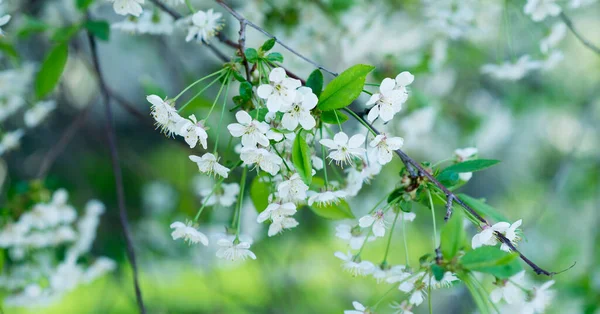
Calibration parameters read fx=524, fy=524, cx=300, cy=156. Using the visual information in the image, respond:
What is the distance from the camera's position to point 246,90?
90cm

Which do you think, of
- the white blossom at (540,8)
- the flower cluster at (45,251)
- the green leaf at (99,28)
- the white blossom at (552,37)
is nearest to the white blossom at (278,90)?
the green leaf at (99,28)

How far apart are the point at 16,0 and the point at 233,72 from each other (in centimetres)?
178

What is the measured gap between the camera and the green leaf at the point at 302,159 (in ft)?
2.79

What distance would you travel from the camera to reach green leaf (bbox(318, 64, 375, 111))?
0.84 meters

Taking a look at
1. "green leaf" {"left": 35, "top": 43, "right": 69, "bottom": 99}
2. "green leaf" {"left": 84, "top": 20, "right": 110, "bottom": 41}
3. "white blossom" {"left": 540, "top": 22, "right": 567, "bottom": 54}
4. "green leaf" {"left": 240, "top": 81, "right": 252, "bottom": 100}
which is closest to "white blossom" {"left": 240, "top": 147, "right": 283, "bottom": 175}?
"green leaf" {"left": 240, "top": 81, "right": 252, "bottom": 100}

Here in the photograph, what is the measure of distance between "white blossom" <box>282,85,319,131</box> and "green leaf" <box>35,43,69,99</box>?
88 centimetres

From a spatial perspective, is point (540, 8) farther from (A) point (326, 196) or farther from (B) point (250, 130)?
(B) point (250, 130)

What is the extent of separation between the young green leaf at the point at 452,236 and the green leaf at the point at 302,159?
0.75 ft

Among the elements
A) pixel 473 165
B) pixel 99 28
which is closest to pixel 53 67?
pixel 99 28

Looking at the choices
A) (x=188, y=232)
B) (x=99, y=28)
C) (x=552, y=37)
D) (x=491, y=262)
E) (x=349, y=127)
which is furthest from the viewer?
(x=349, y=127)

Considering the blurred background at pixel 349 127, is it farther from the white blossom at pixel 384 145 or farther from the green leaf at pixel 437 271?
the green leaf at pixel 437 271

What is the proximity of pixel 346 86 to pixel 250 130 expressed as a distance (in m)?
0.17

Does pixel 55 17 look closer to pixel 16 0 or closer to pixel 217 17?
pixel 16 0

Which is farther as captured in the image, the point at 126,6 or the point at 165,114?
the point at 126,6
